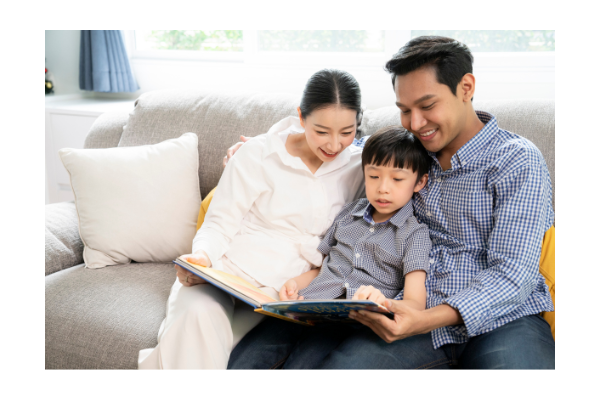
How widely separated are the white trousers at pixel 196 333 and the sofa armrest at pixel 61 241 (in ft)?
2.18

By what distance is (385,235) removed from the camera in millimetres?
1453

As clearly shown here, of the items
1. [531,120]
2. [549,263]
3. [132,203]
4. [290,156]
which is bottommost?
[549,263]

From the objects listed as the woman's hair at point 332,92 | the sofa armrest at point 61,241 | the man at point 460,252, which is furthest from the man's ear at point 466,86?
the sofa armrest at point 61,241

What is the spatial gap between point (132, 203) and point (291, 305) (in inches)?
38.6

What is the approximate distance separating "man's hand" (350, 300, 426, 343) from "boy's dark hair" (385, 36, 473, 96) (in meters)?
0.60

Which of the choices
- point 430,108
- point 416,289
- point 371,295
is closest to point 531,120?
point 430,108

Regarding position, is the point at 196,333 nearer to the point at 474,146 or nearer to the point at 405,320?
the point at 405,320

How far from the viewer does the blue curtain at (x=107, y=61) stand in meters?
3.25

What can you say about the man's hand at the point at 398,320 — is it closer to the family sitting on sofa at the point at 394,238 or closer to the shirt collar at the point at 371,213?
the family sitting on sofa at the point at 394,238

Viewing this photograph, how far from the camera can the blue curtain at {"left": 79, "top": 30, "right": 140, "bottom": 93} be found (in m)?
3.25
